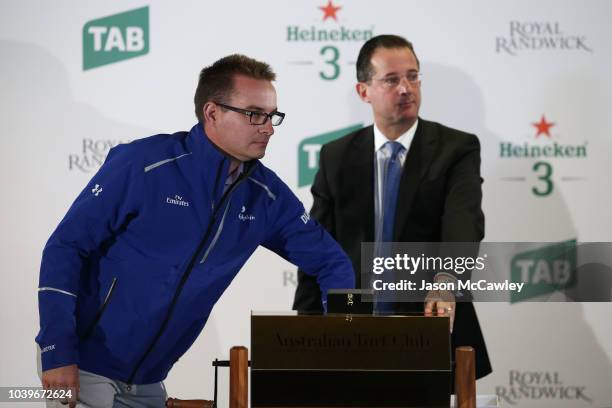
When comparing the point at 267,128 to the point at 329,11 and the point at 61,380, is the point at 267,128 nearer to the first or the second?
the point at 61,380

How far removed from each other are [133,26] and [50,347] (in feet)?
6.88

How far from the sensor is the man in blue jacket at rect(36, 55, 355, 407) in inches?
95.3

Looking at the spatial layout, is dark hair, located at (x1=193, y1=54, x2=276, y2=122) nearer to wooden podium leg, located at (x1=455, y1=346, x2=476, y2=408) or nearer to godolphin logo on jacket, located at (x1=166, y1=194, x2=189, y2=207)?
godolphin logo on jacket, located at (x1=166, y1=194, x2=189, y2=207)

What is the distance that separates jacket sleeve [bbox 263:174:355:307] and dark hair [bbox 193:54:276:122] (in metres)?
0.33

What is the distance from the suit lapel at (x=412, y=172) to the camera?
3.79 m

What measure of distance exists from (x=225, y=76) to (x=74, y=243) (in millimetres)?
758

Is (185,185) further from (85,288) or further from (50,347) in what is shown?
(50,347)

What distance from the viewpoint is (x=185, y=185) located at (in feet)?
8.41

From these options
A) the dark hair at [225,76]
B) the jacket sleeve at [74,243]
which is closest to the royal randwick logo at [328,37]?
the dark hair at [225,76]

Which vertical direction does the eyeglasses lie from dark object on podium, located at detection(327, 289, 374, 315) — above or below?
above

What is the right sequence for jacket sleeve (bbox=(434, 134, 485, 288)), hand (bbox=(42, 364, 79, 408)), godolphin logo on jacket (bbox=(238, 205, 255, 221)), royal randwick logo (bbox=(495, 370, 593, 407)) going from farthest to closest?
royal randwick logo (bbox=(495, 370, 593, 407))
jacket sleeve (bbox=(434, 134, 485, 288))
godolphin logo on jacket (bbox=(238, 205, 255, 221))
hand (bbox=(42, 364, 79, 408))

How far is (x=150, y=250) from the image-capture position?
2486 mm

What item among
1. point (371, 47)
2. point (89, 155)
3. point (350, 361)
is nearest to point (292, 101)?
point (371, 47)

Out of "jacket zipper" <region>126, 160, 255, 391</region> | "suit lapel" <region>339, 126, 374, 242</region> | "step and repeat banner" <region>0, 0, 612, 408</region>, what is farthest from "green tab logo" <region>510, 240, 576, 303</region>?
"jacket zipper" <region>126, 160, 255, 391</region>
